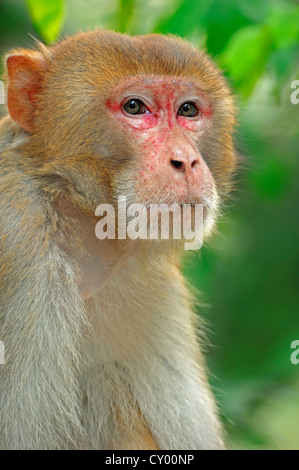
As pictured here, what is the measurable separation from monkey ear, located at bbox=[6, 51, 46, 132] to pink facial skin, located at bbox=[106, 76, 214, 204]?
19.8 inches

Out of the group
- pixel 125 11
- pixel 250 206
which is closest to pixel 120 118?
pixel 125 11

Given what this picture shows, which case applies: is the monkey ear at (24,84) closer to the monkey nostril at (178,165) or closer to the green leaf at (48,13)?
the green leaf at (48,13)

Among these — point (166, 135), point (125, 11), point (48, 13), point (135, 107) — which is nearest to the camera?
point (166, 135)

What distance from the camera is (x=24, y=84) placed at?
4902 millimetres

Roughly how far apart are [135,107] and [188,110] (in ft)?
1.32

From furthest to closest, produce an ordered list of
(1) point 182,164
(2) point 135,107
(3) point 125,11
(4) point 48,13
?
(3) point 125,11 → (4) point 48,13 → (2) point 135,107 → (1) point 182,164

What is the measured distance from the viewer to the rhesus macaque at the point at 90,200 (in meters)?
4.48

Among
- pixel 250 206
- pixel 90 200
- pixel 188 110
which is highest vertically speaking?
pixel 250 206

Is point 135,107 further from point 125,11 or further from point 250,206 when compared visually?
point 250,206

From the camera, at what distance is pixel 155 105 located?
4.83 m

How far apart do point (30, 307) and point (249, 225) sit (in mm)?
4198

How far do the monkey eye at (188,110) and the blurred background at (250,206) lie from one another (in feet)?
2.01

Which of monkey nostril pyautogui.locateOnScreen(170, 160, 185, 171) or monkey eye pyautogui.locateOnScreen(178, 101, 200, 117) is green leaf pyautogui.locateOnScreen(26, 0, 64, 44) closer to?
monkey eye pyautogui.locateOnScreen(178, 101, 200, 117)

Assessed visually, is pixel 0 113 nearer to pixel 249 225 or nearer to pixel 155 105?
pixel 155 105
